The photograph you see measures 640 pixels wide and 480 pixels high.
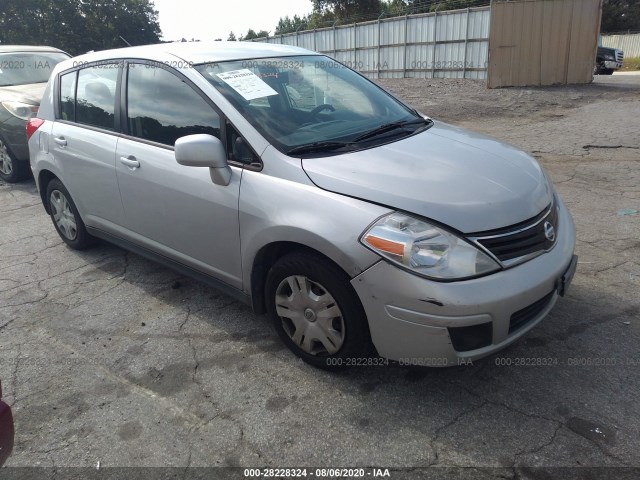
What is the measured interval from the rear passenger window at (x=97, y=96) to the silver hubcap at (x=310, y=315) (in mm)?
1979

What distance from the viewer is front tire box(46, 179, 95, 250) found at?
14.6 feet

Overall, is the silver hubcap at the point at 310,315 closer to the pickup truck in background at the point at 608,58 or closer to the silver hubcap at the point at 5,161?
the silver hubcap at the point at 5,161

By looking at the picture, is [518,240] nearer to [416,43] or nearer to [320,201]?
[320,201]

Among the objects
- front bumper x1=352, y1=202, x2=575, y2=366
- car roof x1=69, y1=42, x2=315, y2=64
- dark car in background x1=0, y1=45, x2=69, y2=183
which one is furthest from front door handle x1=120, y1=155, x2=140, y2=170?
dark car in background x1=0, y1=45, x2=69, y2=183

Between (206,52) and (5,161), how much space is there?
533 cm

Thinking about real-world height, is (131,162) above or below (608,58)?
below

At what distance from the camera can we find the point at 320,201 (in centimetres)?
256

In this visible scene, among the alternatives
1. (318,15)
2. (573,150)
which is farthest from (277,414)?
(318,15)

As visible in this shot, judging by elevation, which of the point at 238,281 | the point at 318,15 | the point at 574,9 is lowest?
the point at 238,281

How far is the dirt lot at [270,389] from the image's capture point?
2326 mm

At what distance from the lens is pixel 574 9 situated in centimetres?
1420

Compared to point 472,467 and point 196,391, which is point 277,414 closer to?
point 196,391

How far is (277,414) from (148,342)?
3.71ft

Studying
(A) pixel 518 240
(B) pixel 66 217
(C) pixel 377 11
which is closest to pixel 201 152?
(A) pixel 518 240
